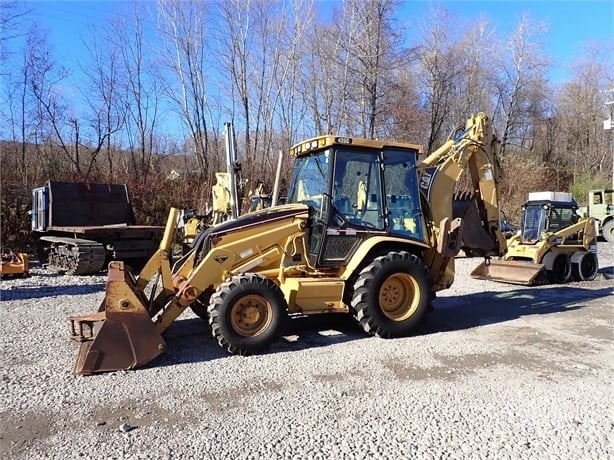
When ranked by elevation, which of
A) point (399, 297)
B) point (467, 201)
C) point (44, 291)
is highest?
point (467, 201)

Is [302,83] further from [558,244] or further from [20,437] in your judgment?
[20,437]

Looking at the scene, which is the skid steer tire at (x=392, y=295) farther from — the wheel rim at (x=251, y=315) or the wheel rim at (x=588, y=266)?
the wheel rim at (x=588, y=266)

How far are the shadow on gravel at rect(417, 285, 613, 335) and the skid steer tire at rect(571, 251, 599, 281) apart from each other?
4.22 ft

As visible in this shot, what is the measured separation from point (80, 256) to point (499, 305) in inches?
340

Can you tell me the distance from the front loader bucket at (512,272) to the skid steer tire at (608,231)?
1343cm

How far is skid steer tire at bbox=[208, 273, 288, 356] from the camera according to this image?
214 inches

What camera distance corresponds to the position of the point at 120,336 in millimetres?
5016

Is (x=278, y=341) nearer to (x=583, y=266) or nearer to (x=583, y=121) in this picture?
(x=583, y=266)

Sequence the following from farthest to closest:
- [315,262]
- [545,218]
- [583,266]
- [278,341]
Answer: [545,218] → [583,266] → [315,262] → [278,341]

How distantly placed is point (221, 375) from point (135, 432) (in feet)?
4.23

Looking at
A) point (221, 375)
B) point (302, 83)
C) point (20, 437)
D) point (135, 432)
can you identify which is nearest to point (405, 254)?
point (221, 375)

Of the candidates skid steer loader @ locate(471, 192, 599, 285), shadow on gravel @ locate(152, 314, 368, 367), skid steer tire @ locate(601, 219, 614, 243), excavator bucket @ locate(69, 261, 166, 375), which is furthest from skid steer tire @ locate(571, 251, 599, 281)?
skid steer tire @ locate(601, 219, 614, 243)

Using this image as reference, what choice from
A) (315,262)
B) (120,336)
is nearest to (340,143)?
(315,262)

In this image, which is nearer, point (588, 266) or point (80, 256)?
point (80, 256)
